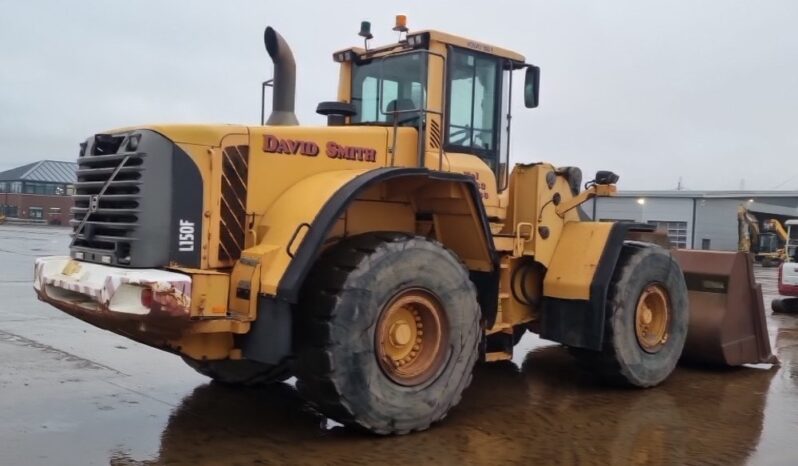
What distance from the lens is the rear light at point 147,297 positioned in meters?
4.34

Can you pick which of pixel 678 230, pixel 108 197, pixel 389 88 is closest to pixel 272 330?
pixel 108 197

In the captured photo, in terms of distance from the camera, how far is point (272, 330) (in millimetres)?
4672

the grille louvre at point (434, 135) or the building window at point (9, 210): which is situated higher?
the grille louvre at point (434, 135)

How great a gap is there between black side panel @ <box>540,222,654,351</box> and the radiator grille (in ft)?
12.3

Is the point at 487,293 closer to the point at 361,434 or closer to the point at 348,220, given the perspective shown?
the point at 348,220

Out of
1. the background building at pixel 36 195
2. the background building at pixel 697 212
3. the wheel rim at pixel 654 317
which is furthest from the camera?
the background building at pixel 36 195

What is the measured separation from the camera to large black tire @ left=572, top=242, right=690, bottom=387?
668cm

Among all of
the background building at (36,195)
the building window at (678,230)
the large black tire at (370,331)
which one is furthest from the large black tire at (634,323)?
the background building at (36,195)

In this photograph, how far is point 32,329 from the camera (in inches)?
360

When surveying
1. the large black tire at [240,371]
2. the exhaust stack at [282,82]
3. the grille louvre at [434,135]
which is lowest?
the large black tire at [240,371]

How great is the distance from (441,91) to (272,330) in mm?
2480

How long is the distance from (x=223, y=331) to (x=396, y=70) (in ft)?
9.19

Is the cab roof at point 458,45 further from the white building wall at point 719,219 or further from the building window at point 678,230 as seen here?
the white building wall at point 719,219

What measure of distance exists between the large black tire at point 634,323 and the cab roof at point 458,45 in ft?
6.75
